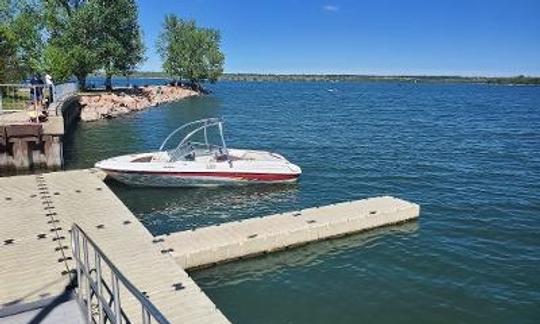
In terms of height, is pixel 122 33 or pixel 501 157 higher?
pixel 122 33

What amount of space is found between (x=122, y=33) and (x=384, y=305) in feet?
210

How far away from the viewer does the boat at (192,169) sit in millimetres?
23031

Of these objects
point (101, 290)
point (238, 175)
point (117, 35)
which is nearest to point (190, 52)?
point (117, 35)

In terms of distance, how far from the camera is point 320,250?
15.9m

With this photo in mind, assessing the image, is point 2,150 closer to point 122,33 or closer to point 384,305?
point 384,305

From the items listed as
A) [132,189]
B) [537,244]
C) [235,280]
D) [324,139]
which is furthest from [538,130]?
[235,280]

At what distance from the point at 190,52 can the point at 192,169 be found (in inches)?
3241

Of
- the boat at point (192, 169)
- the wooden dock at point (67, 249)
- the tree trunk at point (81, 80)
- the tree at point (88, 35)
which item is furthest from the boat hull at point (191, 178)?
the tree trunk at point (81, 80)

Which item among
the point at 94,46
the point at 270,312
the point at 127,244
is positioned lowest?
the point at 270,312

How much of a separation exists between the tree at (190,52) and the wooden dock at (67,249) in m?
85.1

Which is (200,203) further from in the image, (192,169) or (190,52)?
(190,52)

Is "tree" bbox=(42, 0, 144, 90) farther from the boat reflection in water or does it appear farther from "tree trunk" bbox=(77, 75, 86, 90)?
the boat reflection in water

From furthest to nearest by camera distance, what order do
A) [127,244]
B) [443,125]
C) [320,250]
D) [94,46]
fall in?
[94,46]
[443,125]
[320,250]
[127,244]

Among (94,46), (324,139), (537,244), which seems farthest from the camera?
(94,46)
